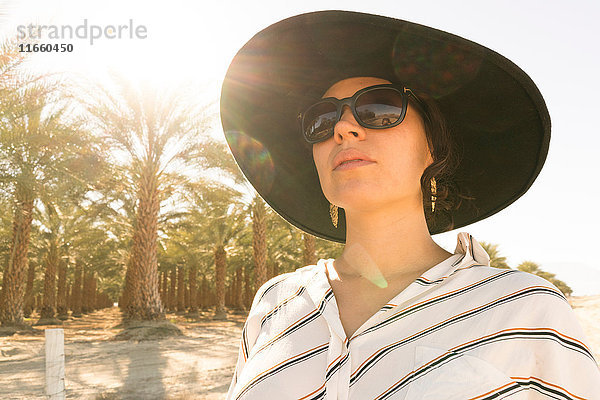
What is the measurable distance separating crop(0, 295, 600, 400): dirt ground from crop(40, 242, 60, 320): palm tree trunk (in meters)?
7.86

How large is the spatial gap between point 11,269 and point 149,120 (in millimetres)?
8345

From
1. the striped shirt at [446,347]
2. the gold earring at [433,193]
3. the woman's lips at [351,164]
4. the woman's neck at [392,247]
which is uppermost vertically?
the woman's lips at [351,164]

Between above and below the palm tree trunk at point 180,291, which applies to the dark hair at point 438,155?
above

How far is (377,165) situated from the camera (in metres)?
1.49

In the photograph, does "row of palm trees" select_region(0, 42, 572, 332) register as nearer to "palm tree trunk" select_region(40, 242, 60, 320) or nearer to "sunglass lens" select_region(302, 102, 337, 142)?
"palm tree trunk" select_region(40, 242, 60, 320)

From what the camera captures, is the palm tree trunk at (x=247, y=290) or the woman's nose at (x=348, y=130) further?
the palm tree trunk at (x=247, y=290)

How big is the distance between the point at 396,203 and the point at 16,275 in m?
20.3

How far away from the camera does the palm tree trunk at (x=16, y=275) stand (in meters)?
18.0

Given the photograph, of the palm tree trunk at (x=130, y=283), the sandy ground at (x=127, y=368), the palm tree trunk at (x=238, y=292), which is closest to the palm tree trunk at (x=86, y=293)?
the palm tree trunk at (x=238, y=292)

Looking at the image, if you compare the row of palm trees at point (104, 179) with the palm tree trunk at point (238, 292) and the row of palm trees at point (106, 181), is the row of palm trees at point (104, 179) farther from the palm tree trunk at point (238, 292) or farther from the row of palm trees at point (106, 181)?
the palm tree trunk at point (238, 292)

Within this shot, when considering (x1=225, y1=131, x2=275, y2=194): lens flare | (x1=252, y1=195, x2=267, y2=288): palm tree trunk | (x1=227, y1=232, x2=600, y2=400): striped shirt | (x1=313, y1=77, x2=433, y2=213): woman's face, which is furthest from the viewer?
(x1=252, y1=195, x2=267, y2=288): palm tree trunk

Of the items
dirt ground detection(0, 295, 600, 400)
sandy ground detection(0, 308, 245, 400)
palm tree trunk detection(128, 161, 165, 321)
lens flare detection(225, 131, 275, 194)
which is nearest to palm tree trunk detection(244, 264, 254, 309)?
palm tree trunk detection(128, 161, 165, 321)

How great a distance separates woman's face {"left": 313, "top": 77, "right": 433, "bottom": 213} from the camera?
1.49 metres

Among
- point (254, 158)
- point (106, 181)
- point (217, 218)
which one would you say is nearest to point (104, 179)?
point (106, 181)
